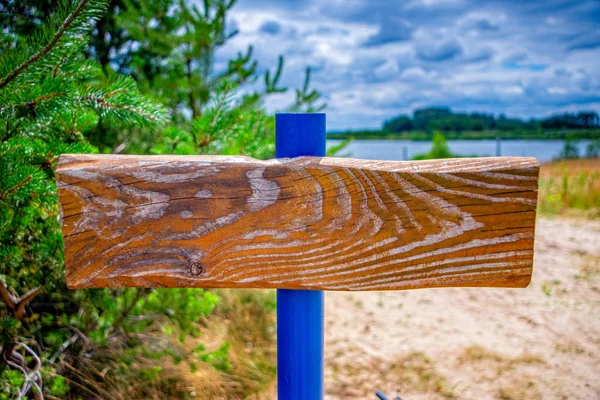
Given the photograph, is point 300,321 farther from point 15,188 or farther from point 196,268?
point 15,188

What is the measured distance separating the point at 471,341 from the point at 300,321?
8.36 feet

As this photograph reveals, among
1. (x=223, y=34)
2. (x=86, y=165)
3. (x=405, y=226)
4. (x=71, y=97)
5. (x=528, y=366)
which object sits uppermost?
(x=223, y=34)

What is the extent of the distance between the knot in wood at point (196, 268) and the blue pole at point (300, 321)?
290 millimetres

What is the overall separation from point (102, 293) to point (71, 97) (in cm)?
101

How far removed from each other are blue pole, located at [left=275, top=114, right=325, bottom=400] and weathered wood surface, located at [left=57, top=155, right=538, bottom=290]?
0.18 meters

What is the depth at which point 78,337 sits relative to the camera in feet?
8.22

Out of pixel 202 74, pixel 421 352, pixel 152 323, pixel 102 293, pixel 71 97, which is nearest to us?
pixel 71 97

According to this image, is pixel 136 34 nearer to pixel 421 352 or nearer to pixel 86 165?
pixel 86 165

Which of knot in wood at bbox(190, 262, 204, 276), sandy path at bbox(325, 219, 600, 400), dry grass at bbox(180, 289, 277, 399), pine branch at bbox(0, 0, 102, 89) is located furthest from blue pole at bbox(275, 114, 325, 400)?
sandy path at bbox(325, 219, 600, 400)

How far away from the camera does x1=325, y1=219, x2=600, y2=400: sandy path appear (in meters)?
2.75

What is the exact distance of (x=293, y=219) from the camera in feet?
3.33

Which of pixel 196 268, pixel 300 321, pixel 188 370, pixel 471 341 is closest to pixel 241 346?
pixel 188 370

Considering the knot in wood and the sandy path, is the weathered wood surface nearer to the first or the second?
the knot in wood


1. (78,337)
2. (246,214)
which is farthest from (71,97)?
(78,337)
